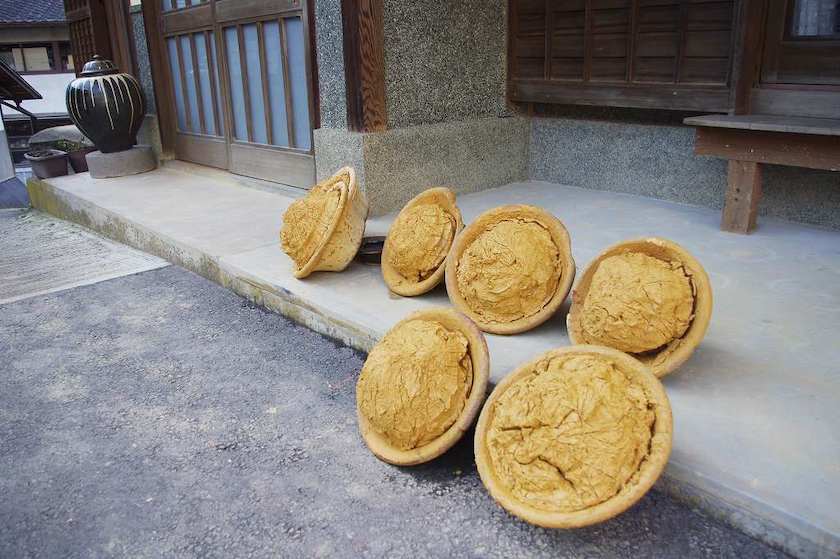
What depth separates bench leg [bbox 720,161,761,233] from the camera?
12.4 ft

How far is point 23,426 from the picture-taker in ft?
8.75

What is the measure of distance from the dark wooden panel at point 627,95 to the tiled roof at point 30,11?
58.8 ft

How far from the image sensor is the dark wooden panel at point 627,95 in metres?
4.27

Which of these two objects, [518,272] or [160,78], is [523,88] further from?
[160,78]

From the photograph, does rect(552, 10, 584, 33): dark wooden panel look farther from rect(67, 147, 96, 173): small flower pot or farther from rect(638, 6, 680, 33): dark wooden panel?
rect(67, 147, 96, 173): small flower pot

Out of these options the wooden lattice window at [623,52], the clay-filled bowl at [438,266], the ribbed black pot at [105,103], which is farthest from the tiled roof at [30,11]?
the clay-filled bowl at [438,266]

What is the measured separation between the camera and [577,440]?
1.83m

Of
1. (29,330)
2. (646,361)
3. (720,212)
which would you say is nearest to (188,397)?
(29,330)

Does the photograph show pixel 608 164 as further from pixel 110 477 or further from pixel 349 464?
pixel 110 477

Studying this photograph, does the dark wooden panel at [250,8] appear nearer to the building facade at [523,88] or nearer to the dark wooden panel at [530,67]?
the building facade at [523,88]

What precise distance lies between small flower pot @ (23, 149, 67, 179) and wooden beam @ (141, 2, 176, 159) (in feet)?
4.41

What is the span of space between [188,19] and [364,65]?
2.99 metres

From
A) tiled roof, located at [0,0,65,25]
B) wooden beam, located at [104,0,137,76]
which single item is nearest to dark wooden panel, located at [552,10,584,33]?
wooden beam, located at [104,0,137,76]

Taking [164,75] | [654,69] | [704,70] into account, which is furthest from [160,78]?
[704,70]
